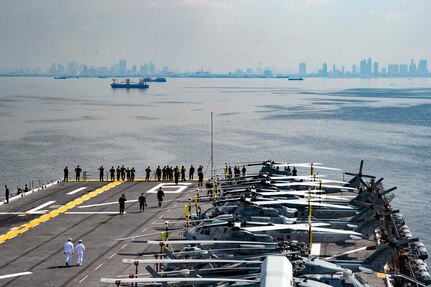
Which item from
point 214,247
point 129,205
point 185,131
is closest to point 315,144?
point 185,131

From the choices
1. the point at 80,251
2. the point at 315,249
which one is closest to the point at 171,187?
the point at 315,249

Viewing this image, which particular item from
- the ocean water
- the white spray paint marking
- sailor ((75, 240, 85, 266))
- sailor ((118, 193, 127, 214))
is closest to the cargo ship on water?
sailor ((75, 240, 85, 266))

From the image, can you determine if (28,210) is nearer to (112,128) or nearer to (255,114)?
(112,128)

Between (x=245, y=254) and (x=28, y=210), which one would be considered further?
(x=28, y=210)

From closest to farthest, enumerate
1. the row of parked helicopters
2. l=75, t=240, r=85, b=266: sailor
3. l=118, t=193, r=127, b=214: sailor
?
the row of parked helicopters → l=75, t=240, r=85, b=266: sailor → l=118, t=193, r=127, b=214: sailor

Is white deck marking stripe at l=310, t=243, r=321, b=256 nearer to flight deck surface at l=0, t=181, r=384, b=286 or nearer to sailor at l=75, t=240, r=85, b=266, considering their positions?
flight deck surface at l=0, t=181, r=384, b=286

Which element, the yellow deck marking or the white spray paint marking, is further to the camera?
the white spray paint marking
